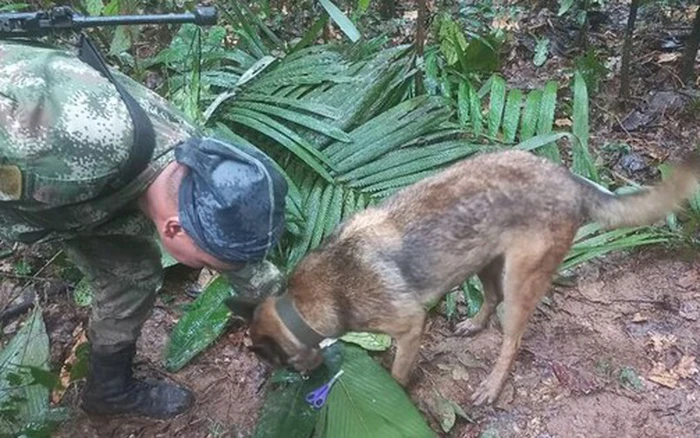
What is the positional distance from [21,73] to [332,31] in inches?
190

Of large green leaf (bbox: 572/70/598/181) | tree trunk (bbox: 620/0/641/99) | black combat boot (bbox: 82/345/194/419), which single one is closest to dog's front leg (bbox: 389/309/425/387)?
black combat boot (bbox: 82/345/194/419)

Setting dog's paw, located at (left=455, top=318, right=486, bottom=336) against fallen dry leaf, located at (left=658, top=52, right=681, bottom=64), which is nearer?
dog's paw, located at (left=455, top=318, right=486, bottom=336)

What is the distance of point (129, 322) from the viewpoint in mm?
3584

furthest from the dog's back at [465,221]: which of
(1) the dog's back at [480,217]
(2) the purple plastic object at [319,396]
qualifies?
(2) the purple plastic object at [319,396]

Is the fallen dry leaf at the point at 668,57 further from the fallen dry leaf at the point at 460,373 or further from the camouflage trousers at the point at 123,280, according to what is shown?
the camouflage trousers at the point at 123,280

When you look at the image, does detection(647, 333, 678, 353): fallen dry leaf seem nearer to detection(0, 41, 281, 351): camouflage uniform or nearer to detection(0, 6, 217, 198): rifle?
detection(0, 41, 281, 351): camouflage uniform

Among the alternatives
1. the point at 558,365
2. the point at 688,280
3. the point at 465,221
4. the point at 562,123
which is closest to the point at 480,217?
the point at 465,221

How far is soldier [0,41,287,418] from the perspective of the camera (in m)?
2.49

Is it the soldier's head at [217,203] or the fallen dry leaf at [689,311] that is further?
the fallen dry leaf at [689,311]

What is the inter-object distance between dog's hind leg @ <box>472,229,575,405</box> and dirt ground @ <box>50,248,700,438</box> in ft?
0.83

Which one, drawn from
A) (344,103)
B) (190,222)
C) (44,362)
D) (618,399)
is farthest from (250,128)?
(618,399)

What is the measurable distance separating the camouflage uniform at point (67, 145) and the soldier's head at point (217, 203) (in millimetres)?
111

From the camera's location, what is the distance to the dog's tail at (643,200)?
139 inches

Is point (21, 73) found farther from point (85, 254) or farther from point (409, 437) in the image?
point (409, 437)
